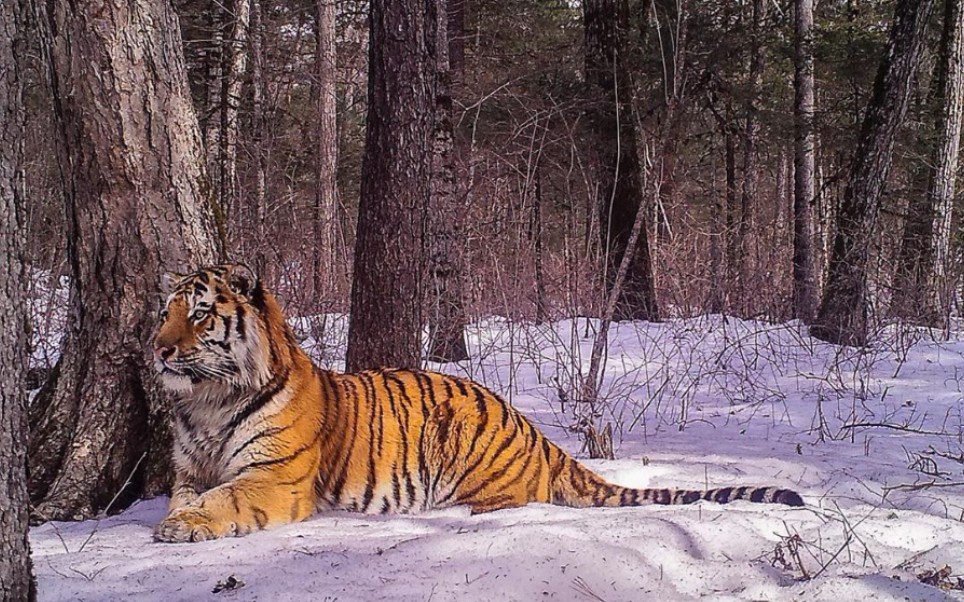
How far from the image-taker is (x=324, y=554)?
301cm

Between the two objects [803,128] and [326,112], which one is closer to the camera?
[803,128]

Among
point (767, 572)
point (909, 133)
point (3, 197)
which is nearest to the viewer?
point (3, 197)

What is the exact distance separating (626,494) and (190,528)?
6.84 feet

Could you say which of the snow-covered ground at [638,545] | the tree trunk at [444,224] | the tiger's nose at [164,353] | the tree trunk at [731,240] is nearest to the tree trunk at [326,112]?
the tree trunk at [444,224]

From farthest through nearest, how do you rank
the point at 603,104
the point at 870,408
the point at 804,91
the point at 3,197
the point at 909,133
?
the point at 804,91 → the point at 909,133 → the point at 603,104 → the point at 870,408 → the point at 3,197

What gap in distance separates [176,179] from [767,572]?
328cm

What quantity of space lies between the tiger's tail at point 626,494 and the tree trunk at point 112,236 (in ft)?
6.90

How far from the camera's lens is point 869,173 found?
9.23 metres

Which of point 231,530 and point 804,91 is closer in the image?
point 231,530

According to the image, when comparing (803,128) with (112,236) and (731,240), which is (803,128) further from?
(112,236)

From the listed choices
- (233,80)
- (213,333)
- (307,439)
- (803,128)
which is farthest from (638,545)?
(803,128)

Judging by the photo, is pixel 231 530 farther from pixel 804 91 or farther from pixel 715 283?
pixel 804 91

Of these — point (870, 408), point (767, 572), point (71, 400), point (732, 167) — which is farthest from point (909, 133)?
point (71, 400)

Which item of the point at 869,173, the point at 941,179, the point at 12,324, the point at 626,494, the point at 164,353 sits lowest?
the point at 626,494
